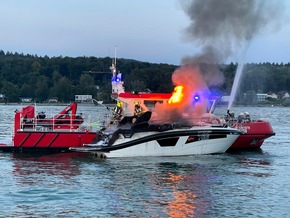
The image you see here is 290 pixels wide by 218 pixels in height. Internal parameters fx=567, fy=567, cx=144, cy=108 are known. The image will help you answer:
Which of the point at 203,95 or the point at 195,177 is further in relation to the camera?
the point at 203,95

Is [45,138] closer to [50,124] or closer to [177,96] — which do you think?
[50,124]

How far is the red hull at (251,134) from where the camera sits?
34719mm

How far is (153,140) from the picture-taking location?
3016 cm

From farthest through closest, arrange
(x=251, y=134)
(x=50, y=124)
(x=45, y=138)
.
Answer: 1. (x=251, y=134)
2. (x=50, y=124)
3. (x=45, y=138)

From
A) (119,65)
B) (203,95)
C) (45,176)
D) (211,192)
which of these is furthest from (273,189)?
(119,65)

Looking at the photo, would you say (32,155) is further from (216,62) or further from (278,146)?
(278,146)

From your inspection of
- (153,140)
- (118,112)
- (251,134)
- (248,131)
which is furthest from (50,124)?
(251,134)

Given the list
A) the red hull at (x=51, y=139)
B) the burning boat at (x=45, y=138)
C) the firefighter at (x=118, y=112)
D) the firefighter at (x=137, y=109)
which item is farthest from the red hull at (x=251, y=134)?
the red hull at (x=51, y=139)

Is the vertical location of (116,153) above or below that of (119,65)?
below

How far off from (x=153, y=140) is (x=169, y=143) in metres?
0.99

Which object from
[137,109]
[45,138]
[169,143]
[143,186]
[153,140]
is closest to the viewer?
[143,186]

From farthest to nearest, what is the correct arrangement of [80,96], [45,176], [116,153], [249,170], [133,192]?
[80,96] < [116,153] < [249,170] < [45,176] < [133,192]

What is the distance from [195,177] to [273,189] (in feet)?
12.3

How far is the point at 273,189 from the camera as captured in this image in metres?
22.4
